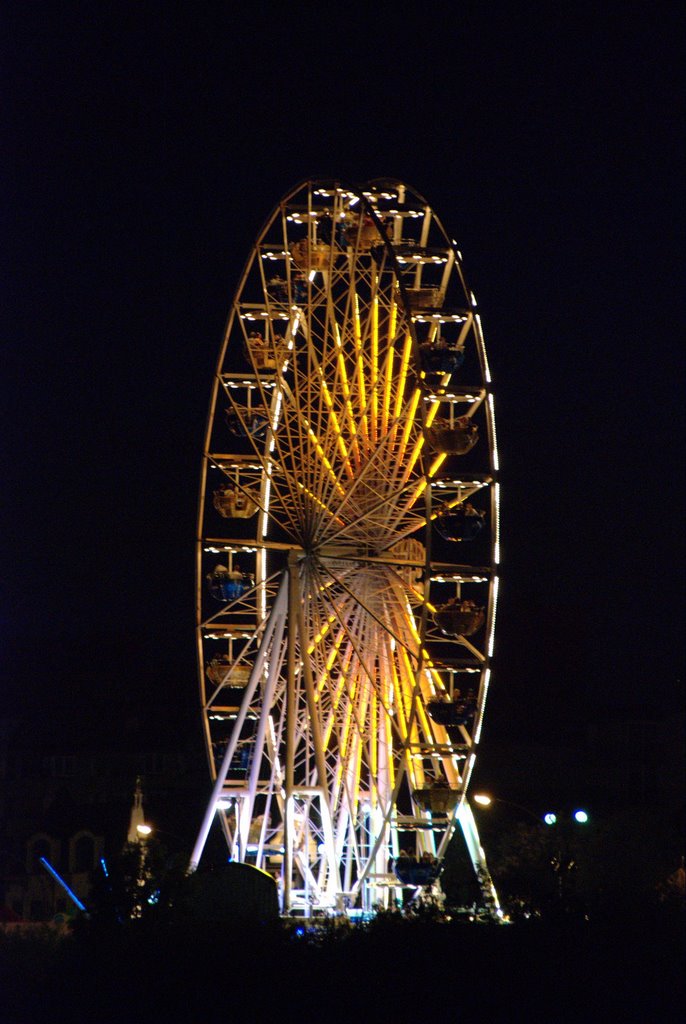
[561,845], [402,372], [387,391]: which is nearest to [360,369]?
[387,391]

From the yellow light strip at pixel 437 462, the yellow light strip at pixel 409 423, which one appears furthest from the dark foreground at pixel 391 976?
the yellow light strip at pixel 409 423

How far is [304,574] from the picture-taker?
52.8m

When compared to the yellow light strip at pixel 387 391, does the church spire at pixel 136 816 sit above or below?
below

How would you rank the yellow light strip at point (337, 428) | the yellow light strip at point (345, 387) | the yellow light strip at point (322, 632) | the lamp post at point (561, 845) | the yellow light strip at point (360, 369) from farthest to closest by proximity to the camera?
the lamp post at point (561, 845), the yellow light strip at point (322, 632), the yellow light strip at point (360, 369), the yellow light strip at point (345, 387), the yellow light strip at point (337, 428)

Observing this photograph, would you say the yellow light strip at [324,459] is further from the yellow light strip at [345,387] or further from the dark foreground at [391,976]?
the dark foreground at [391,976]

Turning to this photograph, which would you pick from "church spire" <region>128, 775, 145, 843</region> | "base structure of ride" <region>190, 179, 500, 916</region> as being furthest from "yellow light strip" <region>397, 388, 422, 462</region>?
"church spire" <region>128, 775, 145, 843</region>

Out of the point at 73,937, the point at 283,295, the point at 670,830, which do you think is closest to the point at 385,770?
the point at 73,937

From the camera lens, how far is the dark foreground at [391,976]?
44.4 meters

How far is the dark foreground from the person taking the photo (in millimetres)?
44438

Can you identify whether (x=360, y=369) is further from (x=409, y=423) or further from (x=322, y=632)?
(x=322, y=632)

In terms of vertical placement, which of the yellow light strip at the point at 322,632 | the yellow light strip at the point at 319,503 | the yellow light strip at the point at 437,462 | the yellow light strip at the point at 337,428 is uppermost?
the yellow light strip at the point at 337,428

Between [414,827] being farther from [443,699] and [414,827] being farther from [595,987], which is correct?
[595,987]

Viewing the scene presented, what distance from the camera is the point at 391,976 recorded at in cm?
4547

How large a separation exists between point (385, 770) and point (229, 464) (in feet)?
29.2
